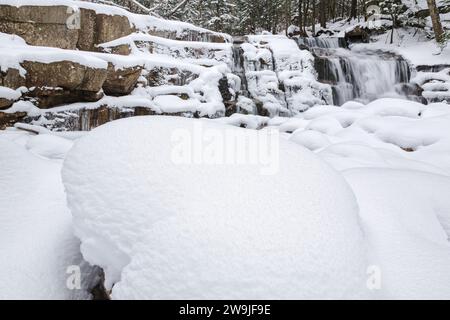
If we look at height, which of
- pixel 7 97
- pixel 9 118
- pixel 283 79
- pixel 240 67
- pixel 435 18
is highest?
pixel 435 18

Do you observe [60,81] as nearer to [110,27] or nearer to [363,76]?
[110,27]

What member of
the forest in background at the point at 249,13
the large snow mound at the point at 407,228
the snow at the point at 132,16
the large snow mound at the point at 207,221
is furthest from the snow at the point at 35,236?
the forest in background at the point at 249,13

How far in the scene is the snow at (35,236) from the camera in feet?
5.71

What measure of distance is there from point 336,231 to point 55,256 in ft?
5.91

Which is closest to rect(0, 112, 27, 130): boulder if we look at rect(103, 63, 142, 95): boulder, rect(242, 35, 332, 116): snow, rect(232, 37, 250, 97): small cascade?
rect(103, 63, 142, 95): boulder

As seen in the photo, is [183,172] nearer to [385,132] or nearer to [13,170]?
[13,170]

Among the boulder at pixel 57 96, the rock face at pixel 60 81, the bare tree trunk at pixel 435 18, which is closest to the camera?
the rock face at pixel 60 81

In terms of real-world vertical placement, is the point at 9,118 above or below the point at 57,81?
below

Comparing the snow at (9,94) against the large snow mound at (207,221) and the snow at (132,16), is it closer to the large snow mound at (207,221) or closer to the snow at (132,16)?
the snow at (132,16)

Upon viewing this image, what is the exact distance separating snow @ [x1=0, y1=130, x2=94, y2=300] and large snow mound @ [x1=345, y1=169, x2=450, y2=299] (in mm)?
1815

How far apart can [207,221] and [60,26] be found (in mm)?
7476

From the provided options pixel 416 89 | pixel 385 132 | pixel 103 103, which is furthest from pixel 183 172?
pixel 416 89

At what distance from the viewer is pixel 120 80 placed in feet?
23.0

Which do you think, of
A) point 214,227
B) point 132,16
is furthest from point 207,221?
point 132,16
